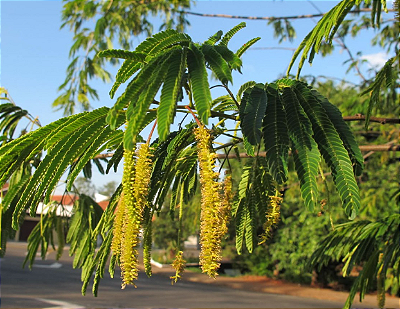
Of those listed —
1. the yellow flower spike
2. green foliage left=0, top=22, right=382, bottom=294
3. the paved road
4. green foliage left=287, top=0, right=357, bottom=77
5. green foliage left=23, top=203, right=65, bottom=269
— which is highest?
Answer: green foliage left=287, top=0, right=357, bottom=77

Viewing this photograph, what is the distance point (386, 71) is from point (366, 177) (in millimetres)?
9307

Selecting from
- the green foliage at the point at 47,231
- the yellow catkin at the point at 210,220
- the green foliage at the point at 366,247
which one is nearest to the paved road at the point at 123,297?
the green foliage at the point at 47,231

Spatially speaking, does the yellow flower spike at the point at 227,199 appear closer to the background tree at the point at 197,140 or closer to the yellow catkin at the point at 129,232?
the background tree at the point at 197,140

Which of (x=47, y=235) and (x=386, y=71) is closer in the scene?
(x=386, y=71)

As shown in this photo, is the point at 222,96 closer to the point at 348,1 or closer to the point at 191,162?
the point at 191,162

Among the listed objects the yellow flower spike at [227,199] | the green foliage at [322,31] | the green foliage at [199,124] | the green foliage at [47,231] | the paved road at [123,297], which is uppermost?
the green foliage at [322,31]

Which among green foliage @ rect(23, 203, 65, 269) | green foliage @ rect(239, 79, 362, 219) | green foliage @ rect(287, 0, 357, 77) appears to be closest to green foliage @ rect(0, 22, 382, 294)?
green foliage @ rect(239, 79, 362, 219)

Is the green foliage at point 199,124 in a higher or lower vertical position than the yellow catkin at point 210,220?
higher

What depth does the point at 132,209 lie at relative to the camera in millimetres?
839

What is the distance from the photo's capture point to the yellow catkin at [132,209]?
844 millimetres

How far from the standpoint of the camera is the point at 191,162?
55.8 inches

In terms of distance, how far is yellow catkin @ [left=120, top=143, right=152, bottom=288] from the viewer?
844 mm

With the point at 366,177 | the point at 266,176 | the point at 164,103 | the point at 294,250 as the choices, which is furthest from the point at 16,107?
the point at 294,250

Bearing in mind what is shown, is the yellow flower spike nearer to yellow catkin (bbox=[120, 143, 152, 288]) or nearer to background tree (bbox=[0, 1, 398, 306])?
background tree (bbox=[0, 1, 398, 306])
